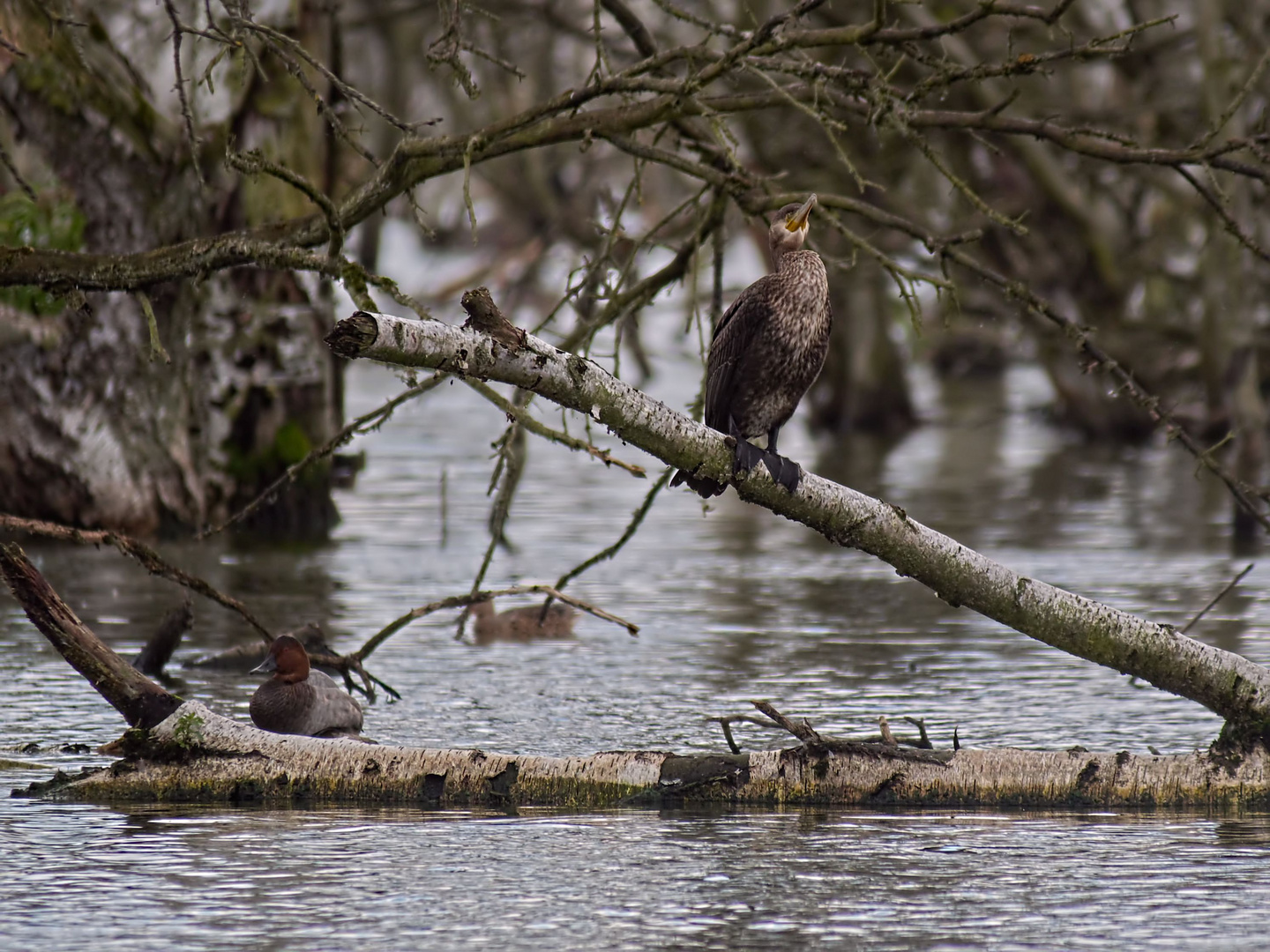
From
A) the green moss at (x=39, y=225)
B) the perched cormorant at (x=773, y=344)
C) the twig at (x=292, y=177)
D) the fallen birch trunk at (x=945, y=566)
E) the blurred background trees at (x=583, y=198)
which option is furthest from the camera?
the green moss at (x=39, y=225)

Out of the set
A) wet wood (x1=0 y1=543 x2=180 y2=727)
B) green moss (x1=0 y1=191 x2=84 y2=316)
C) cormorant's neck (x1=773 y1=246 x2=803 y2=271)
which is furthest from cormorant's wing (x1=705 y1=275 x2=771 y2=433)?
green moss (x1=0 y1=191 x2=84 y2=316)

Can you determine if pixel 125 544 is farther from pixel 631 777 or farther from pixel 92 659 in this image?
pixel 631 777

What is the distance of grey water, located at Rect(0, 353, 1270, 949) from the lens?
4852 millimetres

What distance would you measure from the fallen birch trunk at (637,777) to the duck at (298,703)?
0.85 meters

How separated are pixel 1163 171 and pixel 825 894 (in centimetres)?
1635

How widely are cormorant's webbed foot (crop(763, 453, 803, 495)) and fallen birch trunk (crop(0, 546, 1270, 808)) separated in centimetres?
83

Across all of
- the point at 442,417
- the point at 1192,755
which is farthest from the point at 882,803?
the point at 442,417

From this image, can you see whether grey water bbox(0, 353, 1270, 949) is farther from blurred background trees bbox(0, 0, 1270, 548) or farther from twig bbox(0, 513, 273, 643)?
blurred background trees bbox(0, 0, 1270, 548)

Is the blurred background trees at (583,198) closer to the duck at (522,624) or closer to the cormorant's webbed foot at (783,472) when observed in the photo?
the duck at (522,624)

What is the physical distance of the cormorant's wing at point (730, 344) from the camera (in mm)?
7133

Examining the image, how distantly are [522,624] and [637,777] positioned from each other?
4.35 m

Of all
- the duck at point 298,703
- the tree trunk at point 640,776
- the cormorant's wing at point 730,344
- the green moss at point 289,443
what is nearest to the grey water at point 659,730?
the tree trunk at point 640,776

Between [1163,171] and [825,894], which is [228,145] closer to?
[825,894]

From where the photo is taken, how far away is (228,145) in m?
6.54
